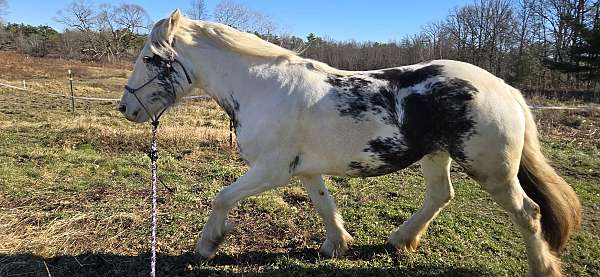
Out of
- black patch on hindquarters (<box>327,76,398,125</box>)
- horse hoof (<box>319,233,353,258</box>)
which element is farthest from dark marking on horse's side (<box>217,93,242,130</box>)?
horse hoof (<box>319,233,353,258</box>)

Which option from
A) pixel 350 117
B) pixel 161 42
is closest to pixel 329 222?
pixel 350 117

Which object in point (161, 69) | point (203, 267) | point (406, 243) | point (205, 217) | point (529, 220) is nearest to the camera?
point (529, 220)

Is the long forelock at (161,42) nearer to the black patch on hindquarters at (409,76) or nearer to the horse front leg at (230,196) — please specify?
the horse front leg at (230,196)

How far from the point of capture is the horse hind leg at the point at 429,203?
391 cm

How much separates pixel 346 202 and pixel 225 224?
2.08 metres

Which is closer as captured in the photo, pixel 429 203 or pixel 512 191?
pixel 512 191

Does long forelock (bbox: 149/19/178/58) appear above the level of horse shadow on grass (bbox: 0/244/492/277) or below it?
above

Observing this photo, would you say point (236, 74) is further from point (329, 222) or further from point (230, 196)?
point (329, 222)

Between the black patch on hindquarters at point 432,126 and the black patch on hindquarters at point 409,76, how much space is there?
3.8 inches

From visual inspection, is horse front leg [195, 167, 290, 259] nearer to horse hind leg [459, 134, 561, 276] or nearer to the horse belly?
the horse belly

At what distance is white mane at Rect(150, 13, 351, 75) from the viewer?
133 inches

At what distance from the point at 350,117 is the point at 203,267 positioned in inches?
70.0

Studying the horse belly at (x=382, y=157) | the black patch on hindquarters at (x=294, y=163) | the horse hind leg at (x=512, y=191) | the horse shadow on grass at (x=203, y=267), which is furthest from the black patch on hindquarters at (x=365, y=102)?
the horse shadow on grass at (x=203, y=267)

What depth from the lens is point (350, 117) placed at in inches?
122
